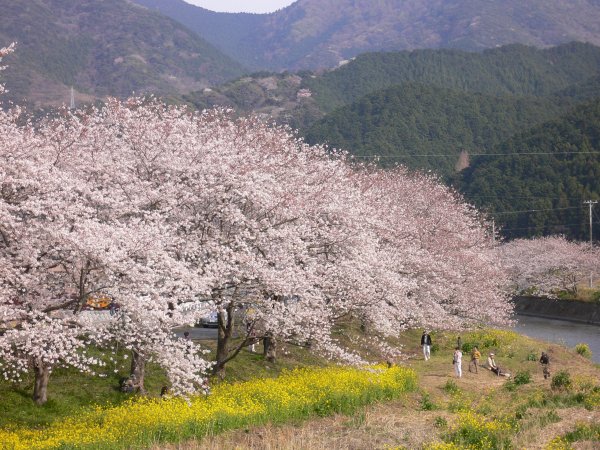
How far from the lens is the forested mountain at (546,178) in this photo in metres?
81.8

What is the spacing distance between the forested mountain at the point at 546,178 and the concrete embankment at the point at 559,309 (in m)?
15.9

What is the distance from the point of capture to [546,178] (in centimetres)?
8650

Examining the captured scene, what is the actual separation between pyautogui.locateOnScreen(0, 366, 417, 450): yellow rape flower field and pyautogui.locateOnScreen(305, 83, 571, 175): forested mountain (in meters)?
68.0

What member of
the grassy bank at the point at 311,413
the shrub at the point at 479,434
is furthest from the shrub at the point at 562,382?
the shrub at the point at 479,434

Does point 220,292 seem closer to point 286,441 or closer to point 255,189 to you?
point 255,189

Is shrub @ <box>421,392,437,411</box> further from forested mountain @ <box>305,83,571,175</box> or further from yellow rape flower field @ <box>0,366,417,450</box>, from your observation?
forested mountain @ <box>305,83,571,175</box>

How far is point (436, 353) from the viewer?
33500 millimetres

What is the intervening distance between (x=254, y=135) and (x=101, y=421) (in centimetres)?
1072

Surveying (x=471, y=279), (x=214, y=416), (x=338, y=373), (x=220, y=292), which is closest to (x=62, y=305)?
(x=214, y=416)

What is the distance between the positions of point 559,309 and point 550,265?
527 centimetres

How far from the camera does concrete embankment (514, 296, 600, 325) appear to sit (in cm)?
5564

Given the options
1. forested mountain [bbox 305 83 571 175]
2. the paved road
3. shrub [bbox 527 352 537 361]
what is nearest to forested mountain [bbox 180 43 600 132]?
forested mountain [bbox 305 83 571 175]

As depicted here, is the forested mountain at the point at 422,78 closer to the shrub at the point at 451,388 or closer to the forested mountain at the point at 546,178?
the forested mountain at the point at 546,178

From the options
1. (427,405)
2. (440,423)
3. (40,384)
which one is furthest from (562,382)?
(40,384)
